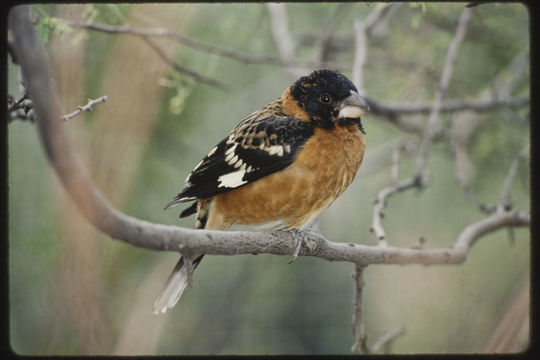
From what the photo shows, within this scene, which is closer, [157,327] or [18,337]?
[18,337]

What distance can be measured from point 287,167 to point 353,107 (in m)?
0.31

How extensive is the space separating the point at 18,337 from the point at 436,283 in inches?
62.7

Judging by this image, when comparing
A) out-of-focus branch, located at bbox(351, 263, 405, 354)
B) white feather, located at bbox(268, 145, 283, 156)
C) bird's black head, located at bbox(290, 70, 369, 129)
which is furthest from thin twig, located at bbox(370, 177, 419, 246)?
white feather, located at bbox(268, 145, 283, 156)

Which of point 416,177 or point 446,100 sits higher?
point 446,100

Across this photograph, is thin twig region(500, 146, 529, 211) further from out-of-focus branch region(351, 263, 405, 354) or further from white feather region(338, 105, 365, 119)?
white feather region(338, 105, 365, 119)

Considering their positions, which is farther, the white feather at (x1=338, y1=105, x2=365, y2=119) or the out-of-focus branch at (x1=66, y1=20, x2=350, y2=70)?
the out-of-focus branch at (x1=66, y1=20, x2=350, y2=70)

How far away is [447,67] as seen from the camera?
8.81ft

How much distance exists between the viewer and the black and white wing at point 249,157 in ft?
6.50

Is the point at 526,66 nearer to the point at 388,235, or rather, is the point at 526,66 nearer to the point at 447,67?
the point at 447,67

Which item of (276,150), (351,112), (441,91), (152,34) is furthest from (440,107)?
(152,34)

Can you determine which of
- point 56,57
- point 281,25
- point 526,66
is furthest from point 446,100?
point 56,57

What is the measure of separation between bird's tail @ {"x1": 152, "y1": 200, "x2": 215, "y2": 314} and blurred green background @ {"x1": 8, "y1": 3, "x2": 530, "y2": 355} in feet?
0.38

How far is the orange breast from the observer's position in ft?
→ 6.43

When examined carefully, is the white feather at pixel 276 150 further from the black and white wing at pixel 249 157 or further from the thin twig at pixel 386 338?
the thin twig at pixel 386 338
